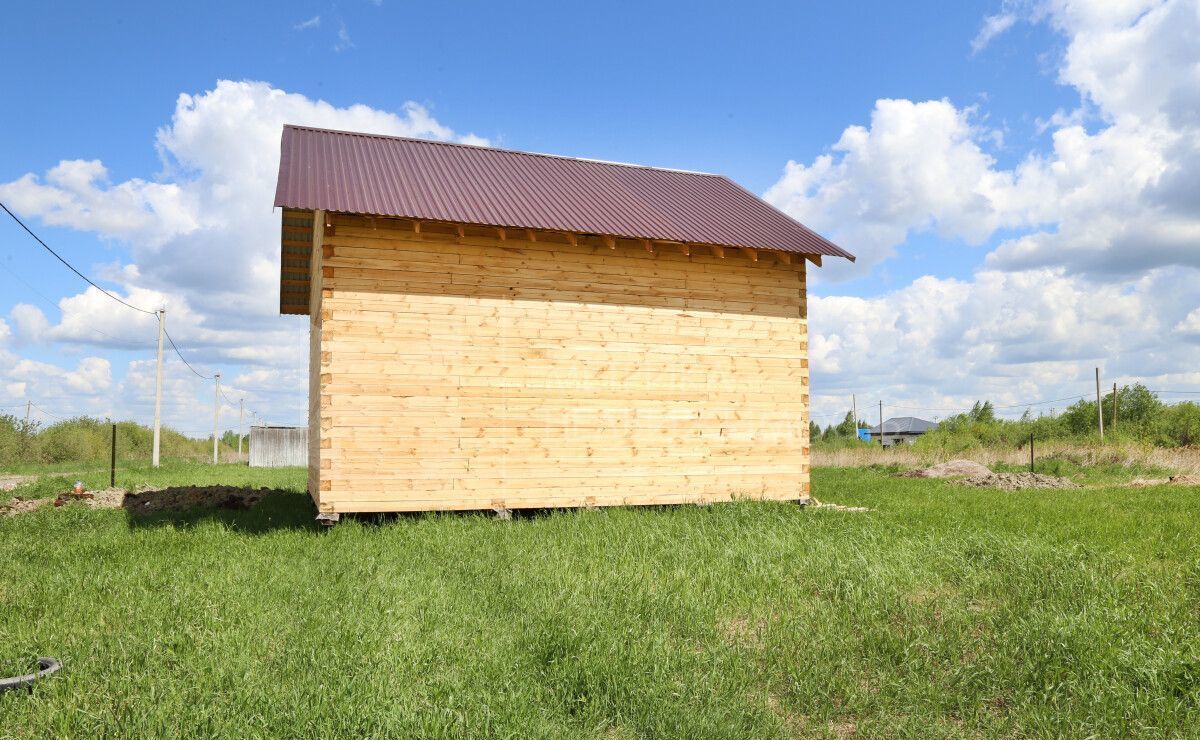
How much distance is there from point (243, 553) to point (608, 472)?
5.83m

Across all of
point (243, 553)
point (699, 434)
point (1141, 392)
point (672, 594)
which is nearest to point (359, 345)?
point (243, 553)

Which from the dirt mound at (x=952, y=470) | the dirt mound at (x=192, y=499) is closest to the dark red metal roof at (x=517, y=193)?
the dirt mound at (x=192, y=499)

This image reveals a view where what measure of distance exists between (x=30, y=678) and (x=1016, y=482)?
2377 centimetres

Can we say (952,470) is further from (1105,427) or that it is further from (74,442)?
(74,442)

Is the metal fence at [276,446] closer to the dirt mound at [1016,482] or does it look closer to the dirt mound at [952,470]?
the dirt mound at [952,470]

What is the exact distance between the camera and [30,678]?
5.12 m

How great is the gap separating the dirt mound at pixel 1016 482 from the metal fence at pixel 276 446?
3360cm

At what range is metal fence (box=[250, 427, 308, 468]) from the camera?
135ft

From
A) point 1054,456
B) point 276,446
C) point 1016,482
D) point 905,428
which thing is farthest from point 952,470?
point 905,428

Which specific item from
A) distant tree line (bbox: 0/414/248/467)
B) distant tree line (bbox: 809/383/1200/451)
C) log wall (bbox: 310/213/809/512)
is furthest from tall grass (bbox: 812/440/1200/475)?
distant tree line (bbox: 0/414/248/467)

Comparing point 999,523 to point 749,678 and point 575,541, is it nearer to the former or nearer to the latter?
point 575,541

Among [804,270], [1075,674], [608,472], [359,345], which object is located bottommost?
[1075,674]

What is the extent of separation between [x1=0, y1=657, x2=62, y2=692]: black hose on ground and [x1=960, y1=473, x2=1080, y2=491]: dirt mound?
2212 centimetres

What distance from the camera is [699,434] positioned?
540 inches
